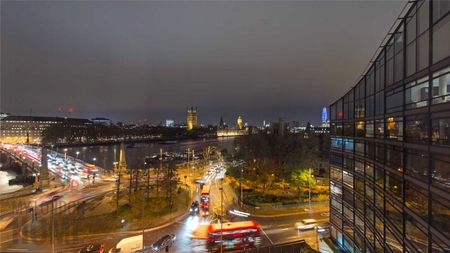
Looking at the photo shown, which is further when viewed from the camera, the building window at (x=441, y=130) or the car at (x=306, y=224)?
the car at (x=306, y=224)

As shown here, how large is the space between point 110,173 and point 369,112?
149 feet

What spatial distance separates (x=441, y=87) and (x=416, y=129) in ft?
7.03

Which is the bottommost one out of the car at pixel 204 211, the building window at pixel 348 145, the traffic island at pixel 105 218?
the car at pixel 204 211

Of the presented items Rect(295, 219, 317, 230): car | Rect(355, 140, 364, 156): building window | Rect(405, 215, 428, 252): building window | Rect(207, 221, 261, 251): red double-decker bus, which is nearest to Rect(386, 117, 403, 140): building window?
Rect(405, 215, 428, 252): building window

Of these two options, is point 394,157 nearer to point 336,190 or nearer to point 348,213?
point 348,213

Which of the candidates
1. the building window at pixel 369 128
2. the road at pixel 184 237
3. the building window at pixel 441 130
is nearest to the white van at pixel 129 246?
the road at pixel 184 237

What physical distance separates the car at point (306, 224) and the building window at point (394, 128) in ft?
45.9

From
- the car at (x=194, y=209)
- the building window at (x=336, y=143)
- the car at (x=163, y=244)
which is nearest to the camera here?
the car at (x=163, y=244)

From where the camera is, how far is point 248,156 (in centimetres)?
4462

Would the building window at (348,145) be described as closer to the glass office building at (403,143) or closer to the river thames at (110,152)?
the glass office building at (403,143)

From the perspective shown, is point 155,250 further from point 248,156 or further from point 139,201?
point 248,156

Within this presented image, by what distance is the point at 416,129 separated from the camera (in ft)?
31.3

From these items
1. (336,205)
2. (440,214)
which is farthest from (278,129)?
(440,214)

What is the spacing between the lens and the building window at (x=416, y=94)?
8883 mm
